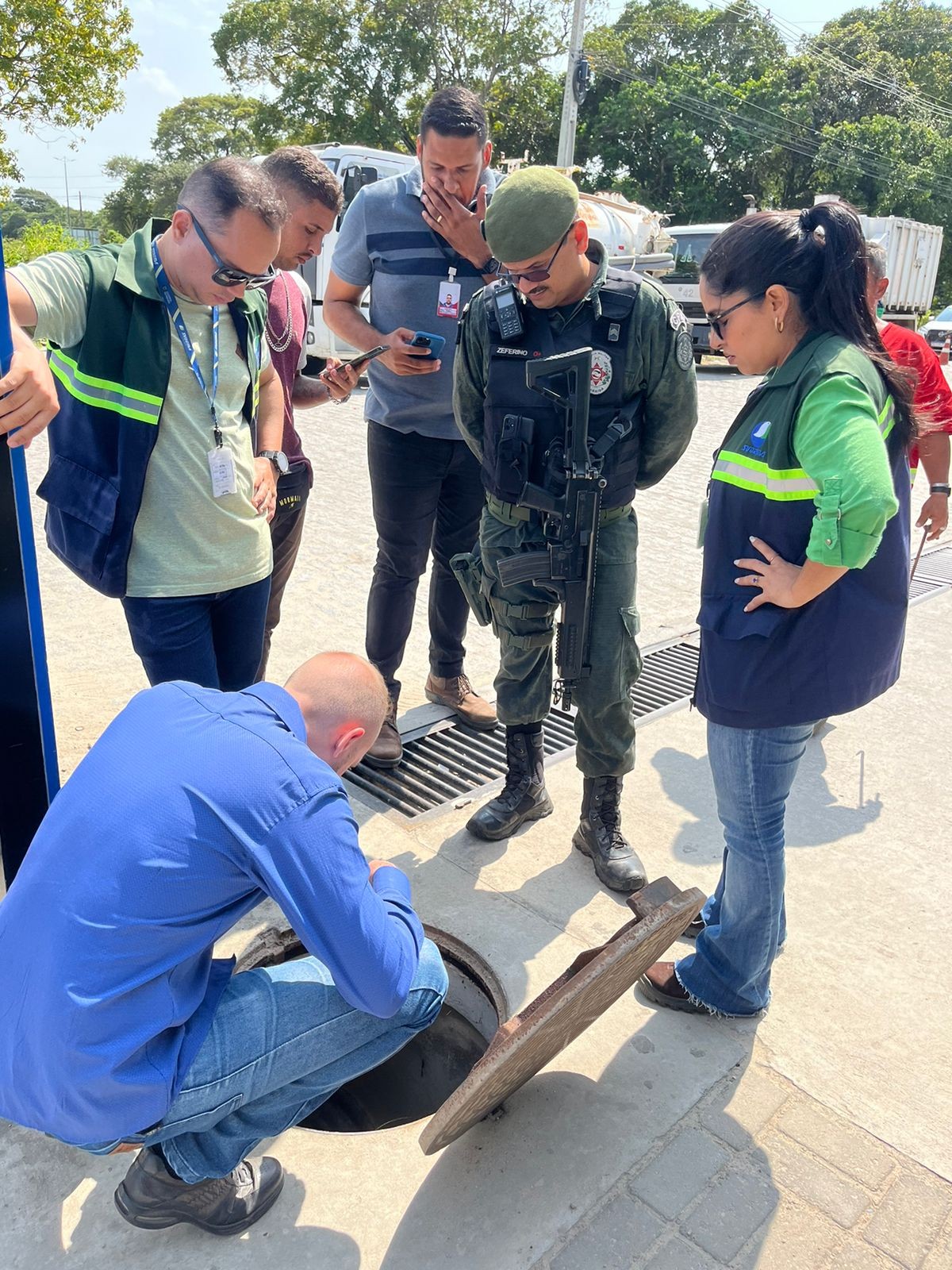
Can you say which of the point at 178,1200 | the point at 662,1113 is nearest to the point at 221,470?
the point at 178,1200

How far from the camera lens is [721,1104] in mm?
2064

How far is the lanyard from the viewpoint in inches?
85.1

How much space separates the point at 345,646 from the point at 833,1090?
2.71 m

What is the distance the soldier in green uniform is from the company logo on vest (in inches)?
29.8

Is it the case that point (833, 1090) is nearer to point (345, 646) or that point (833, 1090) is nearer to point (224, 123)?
point (345, 646)

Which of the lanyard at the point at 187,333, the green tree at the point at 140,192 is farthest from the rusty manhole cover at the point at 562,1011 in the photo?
the green tree at the point at 140,192

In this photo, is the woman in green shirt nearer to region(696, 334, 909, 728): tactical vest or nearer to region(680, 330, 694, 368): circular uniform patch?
region(696, 334, 909, 728): tactical vest

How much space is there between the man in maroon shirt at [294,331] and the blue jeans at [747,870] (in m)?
1.39

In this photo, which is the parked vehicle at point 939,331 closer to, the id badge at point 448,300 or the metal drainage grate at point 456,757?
the metal drainage grate at point 456,757

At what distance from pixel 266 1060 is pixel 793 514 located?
141cm

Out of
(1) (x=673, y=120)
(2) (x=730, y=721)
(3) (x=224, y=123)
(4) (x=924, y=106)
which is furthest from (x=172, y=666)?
(3) (x=224, y=123)

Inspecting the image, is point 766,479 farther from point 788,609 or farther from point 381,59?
point 381,59

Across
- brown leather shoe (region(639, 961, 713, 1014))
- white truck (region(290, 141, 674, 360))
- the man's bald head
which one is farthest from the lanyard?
white truck (region(290, 141, 674, 360))

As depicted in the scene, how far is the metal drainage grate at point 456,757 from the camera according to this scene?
3.29 m
